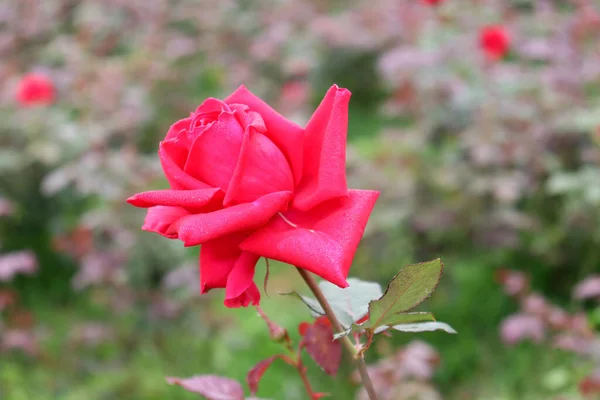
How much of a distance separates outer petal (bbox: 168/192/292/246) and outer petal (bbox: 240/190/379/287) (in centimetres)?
2

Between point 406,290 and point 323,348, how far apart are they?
0.42ft

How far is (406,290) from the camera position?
0.52m

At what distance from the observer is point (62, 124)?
105 inches

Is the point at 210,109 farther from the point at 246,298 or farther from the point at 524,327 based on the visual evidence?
the point at 524,327

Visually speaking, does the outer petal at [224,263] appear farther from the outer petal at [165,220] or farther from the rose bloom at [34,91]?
the rose bloom at [34,91]

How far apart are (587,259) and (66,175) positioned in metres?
1.74

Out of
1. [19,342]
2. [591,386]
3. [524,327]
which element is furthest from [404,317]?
[19,342]

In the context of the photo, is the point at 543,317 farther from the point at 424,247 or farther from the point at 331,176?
the point at 331,176

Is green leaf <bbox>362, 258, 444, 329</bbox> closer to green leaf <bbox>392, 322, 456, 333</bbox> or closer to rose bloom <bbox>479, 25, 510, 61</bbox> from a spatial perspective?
green leaf <bbox>392, 322, 456, 333</bbox>

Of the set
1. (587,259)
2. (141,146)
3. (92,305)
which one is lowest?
(92,305)

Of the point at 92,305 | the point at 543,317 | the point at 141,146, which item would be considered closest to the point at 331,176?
the point at 543,317

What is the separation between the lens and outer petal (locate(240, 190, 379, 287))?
510mm

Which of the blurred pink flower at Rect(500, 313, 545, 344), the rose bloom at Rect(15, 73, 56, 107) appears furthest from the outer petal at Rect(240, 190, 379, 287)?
the rose bloom at Rect(15, 73, 56, 107)

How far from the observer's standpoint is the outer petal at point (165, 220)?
57cm
